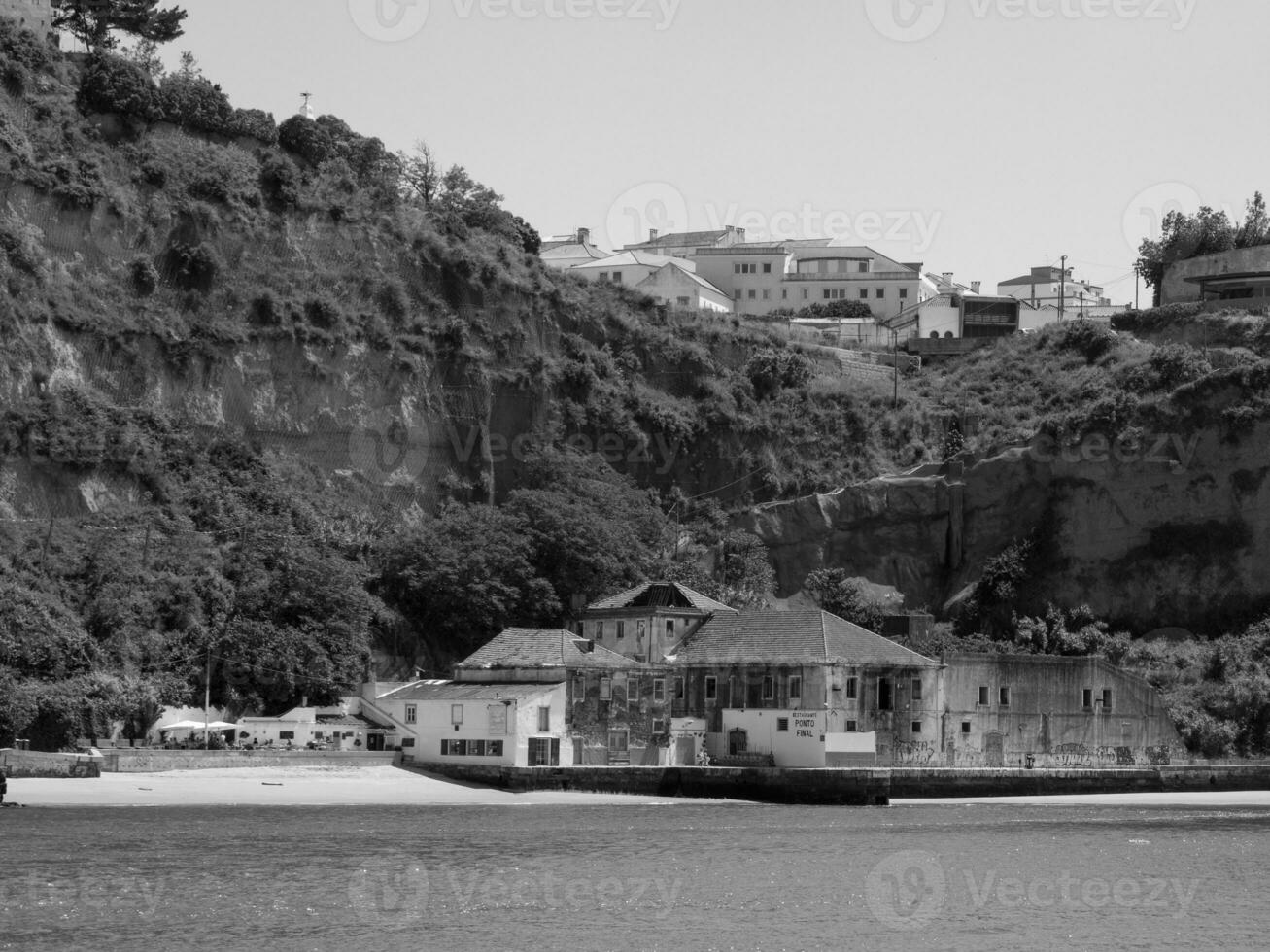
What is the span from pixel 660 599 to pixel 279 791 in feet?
59.6

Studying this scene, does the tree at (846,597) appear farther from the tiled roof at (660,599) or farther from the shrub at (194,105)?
the shrub at (194,105)

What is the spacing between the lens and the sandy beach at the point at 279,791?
178 feet

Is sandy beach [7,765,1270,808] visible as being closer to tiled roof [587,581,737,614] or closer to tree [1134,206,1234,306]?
tiled roof [587,581,737,614]

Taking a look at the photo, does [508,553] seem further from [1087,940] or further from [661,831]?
[1087,940]

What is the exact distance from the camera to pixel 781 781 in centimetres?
6322

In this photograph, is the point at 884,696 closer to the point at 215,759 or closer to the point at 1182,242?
the point at 215,759

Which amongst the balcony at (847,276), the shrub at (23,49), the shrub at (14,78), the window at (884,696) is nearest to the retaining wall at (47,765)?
the window at (884,696)

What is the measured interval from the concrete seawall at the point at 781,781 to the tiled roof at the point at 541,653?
4.06 m

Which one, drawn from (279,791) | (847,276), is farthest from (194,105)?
(847,276)

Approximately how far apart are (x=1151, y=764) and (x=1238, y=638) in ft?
31.2

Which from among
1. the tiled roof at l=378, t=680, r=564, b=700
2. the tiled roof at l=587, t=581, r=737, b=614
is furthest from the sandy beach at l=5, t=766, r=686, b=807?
the tiled roof at l=587, t=581, r=737, b=614

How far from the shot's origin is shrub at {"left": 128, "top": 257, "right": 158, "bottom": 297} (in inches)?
3088

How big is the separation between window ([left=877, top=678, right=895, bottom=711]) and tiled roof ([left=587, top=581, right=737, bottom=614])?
689 cm

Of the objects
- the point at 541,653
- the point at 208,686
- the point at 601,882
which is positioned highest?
the point at 541,653
